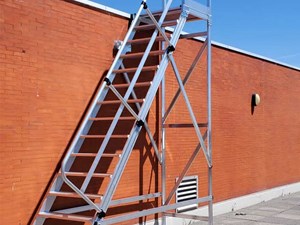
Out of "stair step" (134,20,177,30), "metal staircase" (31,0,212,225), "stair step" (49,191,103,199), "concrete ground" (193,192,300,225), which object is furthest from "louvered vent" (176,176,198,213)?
"stair step" (49,191,103,199)

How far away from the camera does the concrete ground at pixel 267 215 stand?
34.7ft

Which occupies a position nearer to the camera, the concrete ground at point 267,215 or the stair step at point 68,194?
the stair step at point 68,194

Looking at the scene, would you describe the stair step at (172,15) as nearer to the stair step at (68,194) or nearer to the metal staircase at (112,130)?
the metal staircase at (112,130)

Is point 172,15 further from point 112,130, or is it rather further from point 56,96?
point 112,130

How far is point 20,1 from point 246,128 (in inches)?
309

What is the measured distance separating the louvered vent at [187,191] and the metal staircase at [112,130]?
3.48ft

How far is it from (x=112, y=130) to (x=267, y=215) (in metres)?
6.25

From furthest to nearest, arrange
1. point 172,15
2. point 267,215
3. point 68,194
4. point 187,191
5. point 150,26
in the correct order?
point 267,215 < point 187,191 < point 172,15 < point 150,26 < point 68,194

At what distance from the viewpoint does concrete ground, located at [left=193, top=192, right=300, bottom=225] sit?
1057 cm

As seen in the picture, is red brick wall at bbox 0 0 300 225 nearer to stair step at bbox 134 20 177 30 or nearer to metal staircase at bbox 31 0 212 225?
Result: metal staircase at bbox 31 0 212 225

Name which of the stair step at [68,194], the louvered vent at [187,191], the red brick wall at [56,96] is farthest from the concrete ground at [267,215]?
the stair step at [68,194]

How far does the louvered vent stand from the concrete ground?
49cm

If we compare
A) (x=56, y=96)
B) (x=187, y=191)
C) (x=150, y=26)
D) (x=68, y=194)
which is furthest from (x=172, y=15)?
(x=187, y=191)

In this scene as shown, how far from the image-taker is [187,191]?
10219 millimetres
